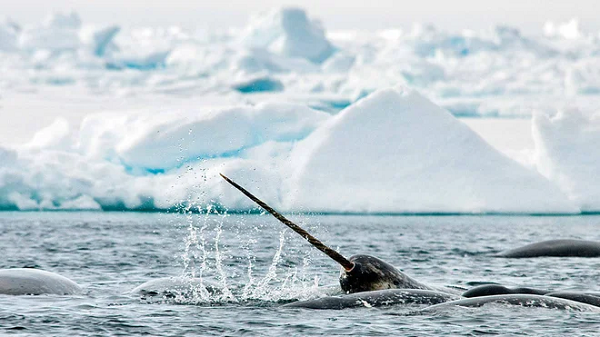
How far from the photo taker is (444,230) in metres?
23.9

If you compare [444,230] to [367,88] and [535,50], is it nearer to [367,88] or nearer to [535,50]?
[367,88]

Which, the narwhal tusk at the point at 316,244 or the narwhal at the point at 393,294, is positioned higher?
the narwhal tusk at the point at 316,244

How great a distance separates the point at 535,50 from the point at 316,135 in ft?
208

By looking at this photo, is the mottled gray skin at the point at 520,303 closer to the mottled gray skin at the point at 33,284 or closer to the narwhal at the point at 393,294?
the narwhal at the point at 393,294

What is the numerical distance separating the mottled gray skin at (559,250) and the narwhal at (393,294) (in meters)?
7.34

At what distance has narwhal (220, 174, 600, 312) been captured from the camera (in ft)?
32.1

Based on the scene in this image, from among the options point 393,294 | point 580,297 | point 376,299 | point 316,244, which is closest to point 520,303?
point 580,297

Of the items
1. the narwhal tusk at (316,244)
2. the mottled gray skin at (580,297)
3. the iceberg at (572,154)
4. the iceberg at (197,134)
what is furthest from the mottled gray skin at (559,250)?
the iceberg at (197,134)

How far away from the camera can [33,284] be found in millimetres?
11195

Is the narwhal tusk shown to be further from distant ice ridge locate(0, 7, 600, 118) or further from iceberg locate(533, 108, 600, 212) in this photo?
distant ice ridge locate(0, 7, 600, 118)

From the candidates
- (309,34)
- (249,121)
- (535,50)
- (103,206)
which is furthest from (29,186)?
(535,50)

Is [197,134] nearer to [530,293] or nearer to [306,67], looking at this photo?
[530,293]

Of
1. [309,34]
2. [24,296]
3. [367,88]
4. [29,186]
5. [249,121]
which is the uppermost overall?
[309,34]

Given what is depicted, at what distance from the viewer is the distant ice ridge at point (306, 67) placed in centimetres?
6003
